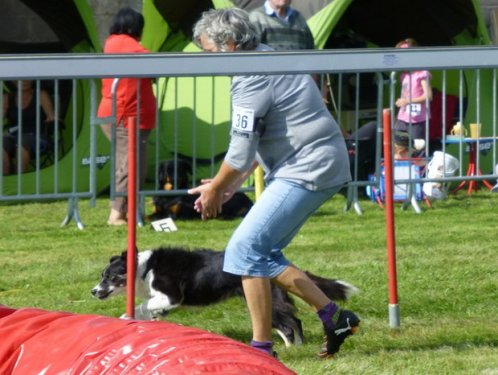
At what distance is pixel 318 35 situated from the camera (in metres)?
12.3

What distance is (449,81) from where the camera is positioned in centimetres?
1381

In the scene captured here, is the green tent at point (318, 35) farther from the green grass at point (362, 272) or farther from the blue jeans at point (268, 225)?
the blue jeans at point (268, 225)

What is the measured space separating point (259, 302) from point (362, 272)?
269cm

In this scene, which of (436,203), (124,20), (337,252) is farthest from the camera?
(436,203)

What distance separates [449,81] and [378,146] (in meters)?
2.60

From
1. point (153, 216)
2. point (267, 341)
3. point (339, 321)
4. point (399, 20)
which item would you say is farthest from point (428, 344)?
point (399, 20)

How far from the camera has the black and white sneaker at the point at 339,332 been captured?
6.18 m

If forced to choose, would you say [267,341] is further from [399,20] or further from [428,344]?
[399,20]

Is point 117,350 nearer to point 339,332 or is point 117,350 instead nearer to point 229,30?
point 229,30

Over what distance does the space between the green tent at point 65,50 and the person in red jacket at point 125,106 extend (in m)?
0.95

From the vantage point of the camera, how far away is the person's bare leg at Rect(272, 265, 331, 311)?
6.04 metres

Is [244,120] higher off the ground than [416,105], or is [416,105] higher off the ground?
[244,120]

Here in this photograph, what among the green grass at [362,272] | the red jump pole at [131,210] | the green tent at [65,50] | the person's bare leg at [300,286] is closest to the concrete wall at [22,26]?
the green tent at [65,50]

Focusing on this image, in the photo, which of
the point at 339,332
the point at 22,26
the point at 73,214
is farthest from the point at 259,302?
the point at 22,26
